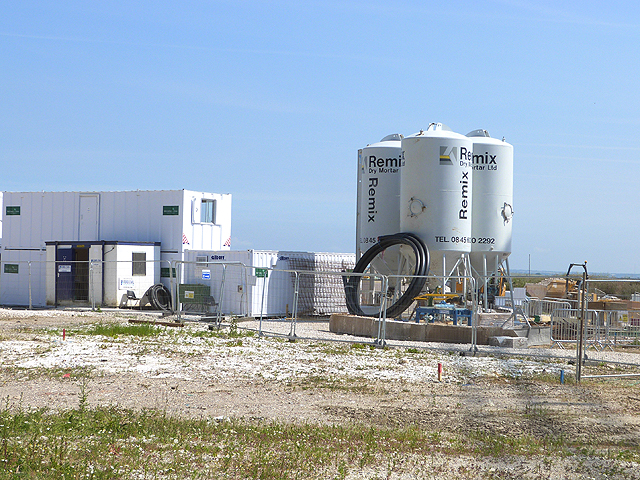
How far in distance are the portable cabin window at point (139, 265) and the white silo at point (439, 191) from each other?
10.3m

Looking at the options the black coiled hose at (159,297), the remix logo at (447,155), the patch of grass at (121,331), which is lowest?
the patch of grass at (121,331)

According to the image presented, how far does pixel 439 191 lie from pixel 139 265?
1174 cm

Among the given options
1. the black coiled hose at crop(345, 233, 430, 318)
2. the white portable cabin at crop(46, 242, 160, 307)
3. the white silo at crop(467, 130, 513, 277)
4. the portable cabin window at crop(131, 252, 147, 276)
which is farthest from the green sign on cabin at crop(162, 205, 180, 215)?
the white silo at crop(467, 130, 513, 277)

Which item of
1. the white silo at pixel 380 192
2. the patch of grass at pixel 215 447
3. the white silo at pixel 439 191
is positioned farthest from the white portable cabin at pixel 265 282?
the patch of grass at pixel 215 447

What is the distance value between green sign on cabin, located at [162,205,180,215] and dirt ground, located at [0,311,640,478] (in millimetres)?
14687

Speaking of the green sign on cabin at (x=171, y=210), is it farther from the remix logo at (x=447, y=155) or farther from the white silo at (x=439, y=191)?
the remix logo at (x=447, y=155)

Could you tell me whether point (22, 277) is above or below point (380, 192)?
below

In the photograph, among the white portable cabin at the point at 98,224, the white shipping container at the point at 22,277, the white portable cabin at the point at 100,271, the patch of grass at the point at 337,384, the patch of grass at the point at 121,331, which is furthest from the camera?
the white shipping container at the point at 22,277

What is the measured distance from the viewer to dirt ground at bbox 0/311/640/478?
9359mm

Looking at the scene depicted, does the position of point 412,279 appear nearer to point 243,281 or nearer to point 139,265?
point 243,281

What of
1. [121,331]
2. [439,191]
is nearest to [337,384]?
[121,331]

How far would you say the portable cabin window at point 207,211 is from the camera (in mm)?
29812

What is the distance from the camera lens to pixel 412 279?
23.2 metres

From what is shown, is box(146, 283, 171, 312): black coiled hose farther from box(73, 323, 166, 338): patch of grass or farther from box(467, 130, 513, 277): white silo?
box(467, 130, 513, 277): white silo
